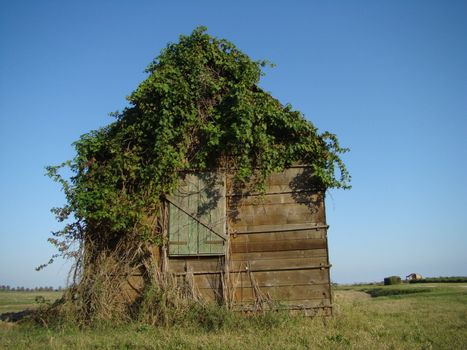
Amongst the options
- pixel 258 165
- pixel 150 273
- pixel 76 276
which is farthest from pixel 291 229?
Answer: pixel 76 276

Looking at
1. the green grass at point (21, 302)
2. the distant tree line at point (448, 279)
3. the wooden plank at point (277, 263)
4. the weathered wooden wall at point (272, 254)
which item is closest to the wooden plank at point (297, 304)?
the weathered wooden wall at point (272, 254)

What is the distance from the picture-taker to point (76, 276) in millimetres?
10500

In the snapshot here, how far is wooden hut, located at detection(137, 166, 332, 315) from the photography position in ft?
33.7

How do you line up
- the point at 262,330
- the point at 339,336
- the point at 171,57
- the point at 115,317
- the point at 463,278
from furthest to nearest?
the point at 463,278 < the point at 171,57 < the point at 115,317 < the point at 262,330 < the point at 339,336

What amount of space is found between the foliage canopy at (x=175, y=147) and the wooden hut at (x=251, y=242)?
0.42 meters

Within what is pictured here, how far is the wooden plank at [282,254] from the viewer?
34.1 feet

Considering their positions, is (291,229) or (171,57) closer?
(291,229)

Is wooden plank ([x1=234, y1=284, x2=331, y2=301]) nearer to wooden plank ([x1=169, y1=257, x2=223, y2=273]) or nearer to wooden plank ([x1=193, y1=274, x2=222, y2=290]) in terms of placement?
wooden plank ([x1=193, y1=274, x2=222, y2=290])

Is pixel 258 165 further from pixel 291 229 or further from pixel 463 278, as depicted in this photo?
pixel 463 278

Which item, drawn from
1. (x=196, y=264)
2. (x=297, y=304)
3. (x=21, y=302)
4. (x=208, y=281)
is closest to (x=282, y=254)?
(x=297, y=304)

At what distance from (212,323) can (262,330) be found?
1.11 m

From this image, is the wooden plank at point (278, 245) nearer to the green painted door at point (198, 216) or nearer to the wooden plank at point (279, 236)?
the wooden plank at point (279, 236)

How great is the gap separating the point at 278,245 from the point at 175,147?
363cm

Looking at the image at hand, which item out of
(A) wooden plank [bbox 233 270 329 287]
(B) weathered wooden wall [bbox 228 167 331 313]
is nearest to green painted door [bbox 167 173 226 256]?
(B) weathered wooden wall [bbox 228 167 331 313]
